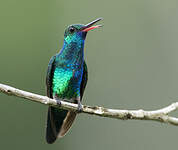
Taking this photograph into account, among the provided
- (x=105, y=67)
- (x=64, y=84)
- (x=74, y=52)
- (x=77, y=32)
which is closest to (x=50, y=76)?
(x=64, y=84)

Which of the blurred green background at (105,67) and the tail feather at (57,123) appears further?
the blurred green background at (105,67)

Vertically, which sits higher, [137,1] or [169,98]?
[137,1]

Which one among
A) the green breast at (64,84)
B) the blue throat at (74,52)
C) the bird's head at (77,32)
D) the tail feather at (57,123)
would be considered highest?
the bird's head at (77,32)

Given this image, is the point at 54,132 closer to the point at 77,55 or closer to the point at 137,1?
the point at 77,55

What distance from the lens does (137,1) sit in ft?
14.7

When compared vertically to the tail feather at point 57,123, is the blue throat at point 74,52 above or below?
above

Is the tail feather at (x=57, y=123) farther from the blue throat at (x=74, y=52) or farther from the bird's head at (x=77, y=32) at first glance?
the bird's head at (x=77, y=32)

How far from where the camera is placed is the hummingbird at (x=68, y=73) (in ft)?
8.69

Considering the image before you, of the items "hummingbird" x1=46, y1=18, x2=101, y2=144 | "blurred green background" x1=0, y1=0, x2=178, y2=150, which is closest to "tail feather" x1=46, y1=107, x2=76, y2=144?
"hummingbird" x1=46, y1=18, x2=101, y2=144

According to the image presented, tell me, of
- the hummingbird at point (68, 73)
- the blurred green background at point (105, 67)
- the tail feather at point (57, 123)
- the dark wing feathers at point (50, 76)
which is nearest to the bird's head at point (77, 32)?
the hummingbird at point (68, 73)

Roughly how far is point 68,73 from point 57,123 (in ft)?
1.55

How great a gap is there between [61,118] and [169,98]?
4.82 ft

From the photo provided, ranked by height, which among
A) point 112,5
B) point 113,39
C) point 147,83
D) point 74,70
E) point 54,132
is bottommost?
point 54,132

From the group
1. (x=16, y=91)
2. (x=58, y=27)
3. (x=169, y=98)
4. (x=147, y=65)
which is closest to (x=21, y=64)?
(x=58, y=27)
